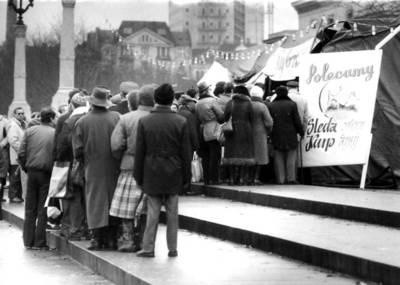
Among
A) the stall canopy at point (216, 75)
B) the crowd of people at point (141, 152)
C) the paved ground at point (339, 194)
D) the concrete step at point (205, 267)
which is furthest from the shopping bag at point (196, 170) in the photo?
the stall canopy at point (216, 75)

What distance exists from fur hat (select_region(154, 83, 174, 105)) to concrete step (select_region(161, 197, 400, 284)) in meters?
2.03

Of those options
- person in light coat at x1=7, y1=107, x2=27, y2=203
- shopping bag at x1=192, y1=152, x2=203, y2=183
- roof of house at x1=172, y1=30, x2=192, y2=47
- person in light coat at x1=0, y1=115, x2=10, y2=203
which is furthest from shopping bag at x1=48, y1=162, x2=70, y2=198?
roof of house at x1=172, y1=30, x2=192, y2=47

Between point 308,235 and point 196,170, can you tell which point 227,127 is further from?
point 308,235

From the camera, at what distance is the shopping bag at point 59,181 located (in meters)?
13.6

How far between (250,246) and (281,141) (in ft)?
18.7

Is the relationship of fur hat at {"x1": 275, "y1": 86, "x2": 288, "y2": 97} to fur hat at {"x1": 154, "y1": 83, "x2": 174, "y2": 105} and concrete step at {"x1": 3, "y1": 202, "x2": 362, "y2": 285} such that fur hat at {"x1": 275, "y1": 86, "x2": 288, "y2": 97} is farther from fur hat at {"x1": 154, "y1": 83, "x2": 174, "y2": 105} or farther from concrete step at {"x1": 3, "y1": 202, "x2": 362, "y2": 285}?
fur hat at {"x1": 154, "y1": 83, "x2": 174, "y2": 105}

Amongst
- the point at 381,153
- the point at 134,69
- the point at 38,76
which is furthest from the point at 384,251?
the point at 134,69

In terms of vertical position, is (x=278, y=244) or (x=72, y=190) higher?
(x=72, y=190)

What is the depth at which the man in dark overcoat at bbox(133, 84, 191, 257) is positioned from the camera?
11258mm

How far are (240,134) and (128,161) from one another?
20.0 feet

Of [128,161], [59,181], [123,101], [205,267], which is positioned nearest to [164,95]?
[128,161]

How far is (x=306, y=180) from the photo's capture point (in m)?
18.6

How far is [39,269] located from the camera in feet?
41.7

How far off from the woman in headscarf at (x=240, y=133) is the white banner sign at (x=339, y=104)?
0.99 meters
